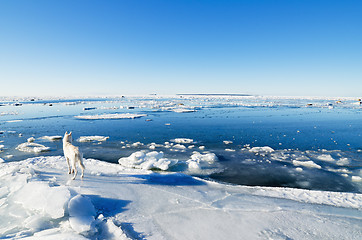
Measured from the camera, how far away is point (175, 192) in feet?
17.4

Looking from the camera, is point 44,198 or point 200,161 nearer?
point 44,198

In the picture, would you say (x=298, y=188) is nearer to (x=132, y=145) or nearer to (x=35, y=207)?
(x=35, y=207)

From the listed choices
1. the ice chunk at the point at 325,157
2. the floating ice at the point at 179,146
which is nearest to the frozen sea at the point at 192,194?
the ice chunk at the point at 325,157

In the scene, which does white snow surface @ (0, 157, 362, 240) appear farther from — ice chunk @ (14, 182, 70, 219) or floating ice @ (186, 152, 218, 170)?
floating ice @ (186, 152, 218, 170)

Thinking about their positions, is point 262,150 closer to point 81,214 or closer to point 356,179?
point 356,179

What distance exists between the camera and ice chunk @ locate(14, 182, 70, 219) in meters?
3.68

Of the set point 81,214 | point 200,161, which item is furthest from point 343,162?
point 81,214

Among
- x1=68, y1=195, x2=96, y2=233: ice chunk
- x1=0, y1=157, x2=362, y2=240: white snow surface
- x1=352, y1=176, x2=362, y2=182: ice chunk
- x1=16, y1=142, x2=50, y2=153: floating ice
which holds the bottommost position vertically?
x1=352, y1=176, x2=362, y2=182: ice chunk

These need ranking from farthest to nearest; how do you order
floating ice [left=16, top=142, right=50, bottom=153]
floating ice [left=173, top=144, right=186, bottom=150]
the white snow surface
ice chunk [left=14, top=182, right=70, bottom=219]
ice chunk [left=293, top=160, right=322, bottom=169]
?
floating ice [left=173, top=144, right=186, bottom=150] < floating ice [left=16, top=142, right=50, bottom=153] < ice chunk [left=293, top=160, right=322, bottom=169] < ice chunk [left=14, top=182, right=70, bottom=219] < the white snow surface

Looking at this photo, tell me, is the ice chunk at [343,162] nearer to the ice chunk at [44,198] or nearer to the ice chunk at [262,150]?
the ice chunk at [262,150]

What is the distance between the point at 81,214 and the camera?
363 centimetres

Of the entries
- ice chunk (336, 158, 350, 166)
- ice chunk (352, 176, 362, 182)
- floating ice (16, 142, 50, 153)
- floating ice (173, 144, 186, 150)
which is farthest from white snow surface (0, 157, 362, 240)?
floating ice (173, 144, 186, 150)

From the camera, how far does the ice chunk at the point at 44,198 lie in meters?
3.68

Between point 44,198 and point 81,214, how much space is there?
1.11m
